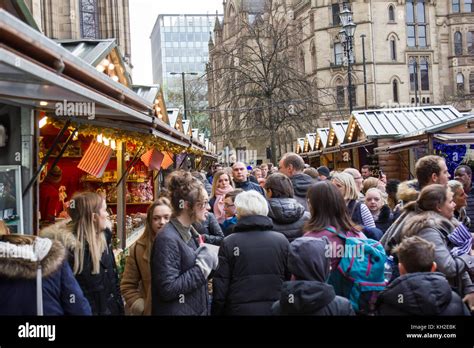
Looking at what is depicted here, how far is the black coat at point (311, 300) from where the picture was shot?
13.3ft

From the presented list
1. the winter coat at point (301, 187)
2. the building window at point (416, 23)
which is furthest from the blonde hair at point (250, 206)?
the building window at point (416, 23)

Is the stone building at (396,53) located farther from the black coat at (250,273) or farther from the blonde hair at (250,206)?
the black coat at (250,273)

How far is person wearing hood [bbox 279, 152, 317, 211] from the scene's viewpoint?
27.3 feet

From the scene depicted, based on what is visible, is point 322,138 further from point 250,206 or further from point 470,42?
point 470,42

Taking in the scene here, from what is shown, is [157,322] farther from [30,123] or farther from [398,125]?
[398,125]

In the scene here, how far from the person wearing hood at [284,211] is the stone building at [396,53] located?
201 ft

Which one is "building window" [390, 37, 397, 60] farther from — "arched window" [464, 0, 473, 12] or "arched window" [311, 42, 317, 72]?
"arched window" [464, 0, 473, 12]

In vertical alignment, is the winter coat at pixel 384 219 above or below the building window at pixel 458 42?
below

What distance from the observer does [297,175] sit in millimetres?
8516

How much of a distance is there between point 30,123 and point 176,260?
294 centimetres

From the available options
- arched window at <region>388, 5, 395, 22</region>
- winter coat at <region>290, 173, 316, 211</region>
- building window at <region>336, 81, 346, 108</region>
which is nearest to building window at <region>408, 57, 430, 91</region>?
arched window at <region>388, 5, 395, 22</region>

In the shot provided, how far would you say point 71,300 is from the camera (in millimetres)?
→ 4277

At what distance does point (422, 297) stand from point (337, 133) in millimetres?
23847

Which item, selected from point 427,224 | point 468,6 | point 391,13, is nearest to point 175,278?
point 427,224
